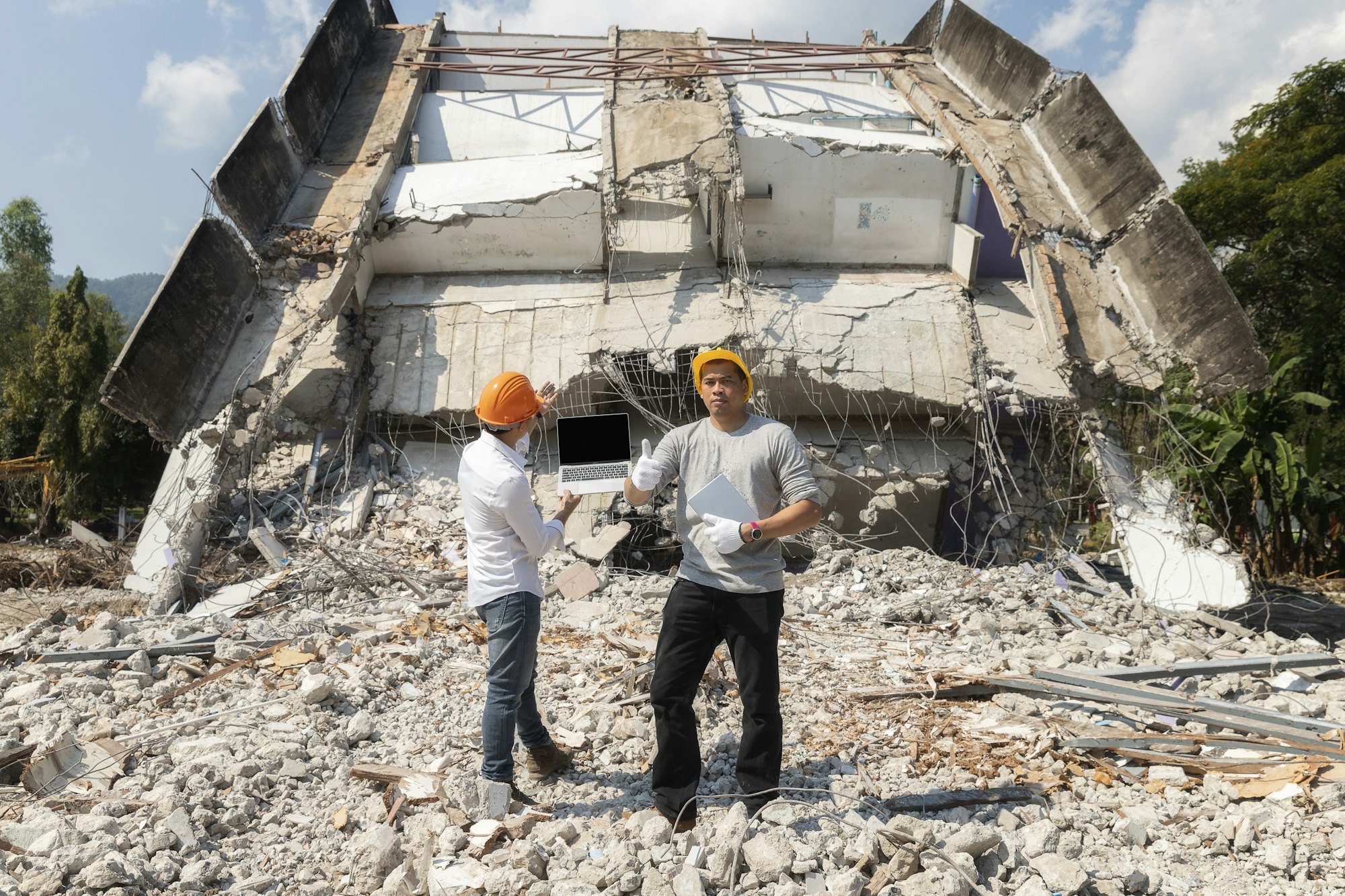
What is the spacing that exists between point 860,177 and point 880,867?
726cm

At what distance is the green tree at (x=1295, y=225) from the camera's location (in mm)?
12984

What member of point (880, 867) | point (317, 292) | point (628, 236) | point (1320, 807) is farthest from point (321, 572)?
point (1320, 807)

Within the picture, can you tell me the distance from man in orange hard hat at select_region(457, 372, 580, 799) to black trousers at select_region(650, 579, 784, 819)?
0.50 m

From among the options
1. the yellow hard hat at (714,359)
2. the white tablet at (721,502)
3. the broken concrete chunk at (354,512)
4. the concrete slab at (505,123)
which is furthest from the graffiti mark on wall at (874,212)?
the white tablet at (721,502)

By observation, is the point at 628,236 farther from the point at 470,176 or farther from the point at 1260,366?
the point at 1260,366

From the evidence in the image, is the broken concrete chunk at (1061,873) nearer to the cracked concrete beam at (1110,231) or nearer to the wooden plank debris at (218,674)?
the wooden plank debris at (218,674)

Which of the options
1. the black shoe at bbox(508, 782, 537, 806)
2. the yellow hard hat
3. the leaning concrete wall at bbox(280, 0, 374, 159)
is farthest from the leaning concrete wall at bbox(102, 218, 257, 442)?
the yellow hard hat

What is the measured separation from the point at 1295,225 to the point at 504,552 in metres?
15.8

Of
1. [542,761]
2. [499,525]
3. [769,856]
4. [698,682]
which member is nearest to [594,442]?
[499,525]

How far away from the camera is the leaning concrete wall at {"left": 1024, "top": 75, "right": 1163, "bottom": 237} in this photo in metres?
7.60

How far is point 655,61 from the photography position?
34.2 ft

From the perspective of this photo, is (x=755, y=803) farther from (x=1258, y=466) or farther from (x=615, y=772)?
(x=1258, y=466)

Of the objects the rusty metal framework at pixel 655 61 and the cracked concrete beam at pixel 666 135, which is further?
the rusty metal framework at pixel 655 61

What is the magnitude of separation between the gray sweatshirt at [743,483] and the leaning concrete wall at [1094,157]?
21.2ft
